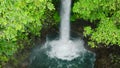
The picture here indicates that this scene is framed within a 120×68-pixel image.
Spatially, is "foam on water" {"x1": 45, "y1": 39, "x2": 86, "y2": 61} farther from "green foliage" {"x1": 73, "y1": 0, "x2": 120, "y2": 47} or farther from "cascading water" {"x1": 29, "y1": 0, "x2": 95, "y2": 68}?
"green foliage" {"x1": 73, "y1": 0, "x2": 120, "y2": 47}

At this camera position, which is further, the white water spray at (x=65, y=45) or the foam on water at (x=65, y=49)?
the foam on water at (x=65, y=49)

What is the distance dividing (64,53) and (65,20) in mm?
1732

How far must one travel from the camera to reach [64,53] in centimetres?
1335

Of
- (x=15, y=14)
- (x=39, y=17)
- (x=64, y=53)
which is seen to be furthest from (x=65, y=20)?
(x=15, y=14)

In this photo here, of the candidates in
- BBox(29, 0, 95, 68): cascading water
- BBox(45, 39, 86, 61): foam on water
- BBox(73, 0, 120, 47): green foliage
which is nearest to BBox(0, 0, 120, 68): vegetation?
BBox(73, 0, 120, 47): green foliage

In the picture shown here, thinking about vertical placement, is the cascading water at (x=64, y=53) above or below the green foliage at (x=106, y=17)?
below

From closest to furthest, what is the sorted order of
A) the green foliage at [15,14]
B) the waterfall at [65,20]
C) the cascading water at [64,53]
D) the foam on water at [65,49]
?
1. the green foliage at [15,14]
2. the waterfall at [65,20]
3. the cascading water at [64,53]
4. the foam on water at [65,49]

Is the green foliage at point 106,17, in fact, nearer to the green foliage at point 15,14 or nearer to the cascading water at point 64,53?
the green foliage at point 15,14

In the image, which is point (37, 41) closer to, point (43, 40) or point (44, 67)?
point (43, 40)

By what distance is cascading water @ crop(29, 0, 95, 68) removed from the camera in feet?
42.8

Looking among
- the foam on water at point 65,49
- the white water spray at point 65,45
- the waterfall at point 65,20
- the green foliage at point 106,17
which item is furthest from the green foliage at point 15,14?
the foam on water at point 65,49

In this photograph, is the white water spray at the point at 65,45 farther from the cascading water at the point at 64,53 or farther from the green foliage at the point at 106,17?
the green foliage at the point at 106,17

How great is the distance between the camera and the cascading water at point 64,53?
13.0 meters

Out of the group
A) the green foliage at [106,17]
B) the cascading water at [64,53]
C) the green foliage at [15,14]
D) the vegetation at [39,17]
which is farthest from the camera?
the cascading water at [64,53]
